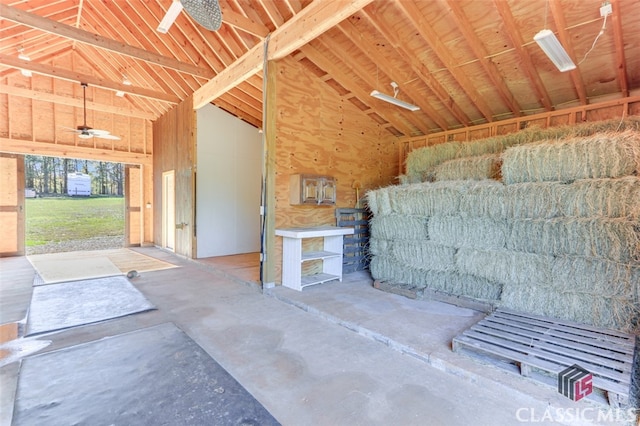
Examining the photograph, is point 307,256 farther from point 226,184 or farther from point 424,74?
point 226,184

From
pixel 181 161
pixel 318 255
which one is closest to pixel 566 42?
pixel 318 255

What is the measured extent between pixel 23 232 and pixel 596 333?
11.9 m

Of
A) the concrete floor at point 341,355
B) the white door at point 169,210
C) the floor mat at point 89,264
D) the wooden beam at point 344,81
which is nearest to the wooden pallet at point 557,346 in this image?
the concrete floor at point 341,355

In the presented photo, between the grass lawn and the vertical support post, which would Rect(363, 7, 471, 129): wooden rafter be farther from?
the grass lawn

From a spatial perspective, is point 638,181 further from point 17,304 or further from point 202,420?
point 17,304

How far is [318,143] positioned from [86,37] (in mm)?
4383

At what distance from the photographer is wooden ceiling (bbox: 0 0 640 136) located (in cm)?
388

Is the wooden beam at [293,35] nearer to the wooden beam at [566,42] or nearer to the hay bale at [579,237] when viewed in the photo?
the wooden beam at [566,42]

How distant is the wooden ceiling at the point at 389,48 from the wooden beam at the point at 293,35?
2 cm

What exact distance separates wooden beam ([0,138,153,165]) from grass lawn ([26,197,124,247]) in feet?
13.4

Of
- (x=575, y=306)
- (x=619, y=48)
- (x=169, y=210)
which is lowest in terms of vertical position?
(x=575, y=306)

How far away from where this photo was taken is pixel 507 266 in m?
3.75

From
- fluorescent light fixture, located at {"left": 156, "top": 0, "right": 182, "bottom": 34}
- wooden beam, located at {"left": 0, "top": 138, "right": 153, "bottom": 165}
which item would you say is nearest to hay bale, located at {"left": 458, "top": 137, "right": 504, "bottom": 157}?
fluorescent light fixture, located at {"left": 156, "top": 0, "right": 182, "bottom": 34}

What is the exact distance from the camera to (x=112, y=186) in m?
16.3
